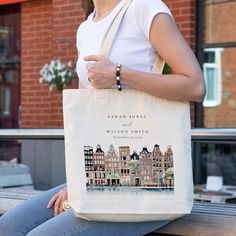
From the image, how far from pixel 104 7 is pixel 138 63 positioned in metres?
0.37

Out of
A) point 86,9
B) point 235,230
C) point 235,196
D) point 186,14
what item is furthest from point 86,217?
point 186,14

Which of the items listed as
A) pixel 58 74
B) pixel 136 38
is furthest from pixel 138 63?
pixel 58 74

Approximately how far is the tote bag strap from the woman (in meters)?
0.02

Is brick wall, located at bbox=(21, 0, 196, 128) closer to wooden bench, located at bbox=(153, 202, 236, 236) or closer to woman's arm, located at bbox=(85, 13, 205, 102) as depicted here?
wooden bench, located at bbox=(153, 202, 236, 236)

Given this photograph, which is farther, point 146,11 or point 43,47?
point 43,47

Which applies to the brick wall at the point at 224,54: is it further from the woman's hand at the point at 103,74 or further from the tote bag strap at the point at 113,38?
the woman's hand at the point at 103,74

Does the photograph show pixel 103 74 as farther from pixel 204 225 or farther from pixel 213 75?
pixel 213 75

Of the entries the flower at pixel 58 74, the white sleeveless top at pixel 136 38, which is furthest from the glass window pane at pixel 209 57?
the white sleeveless top at pixel 136 38

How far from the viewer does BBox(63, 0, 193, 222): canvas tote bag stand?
2350 millimetres

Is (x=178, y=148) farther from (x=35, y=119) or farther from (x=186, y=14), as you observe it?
(x=35, y=119)

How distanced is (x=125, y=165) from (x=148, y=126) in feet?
0.58

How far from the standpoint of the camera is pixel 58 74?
7430 millimetres

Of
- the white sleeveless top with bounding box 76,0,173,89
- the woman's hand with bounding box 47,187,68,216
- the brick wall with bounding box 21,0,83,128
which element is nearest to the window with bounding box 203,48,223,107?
the brick wall with bounding box 21,0,83,128

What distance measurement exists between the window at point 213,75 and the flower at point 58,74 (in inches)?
61.5
